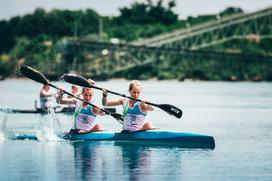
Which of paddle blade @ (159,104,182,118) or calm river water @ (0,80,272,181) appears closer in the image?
calm river water @ (0,80,272,181)

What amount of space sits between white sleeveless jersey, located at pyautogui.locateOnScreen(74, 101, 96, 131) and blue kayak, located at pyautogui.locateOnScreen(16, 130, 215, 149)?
0.93 ft

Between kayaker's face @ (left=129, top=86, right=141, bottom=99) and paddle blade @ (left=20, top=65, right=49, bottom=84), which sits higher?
paddle blade @ (left=20, top=65, right=49, bottom=84)

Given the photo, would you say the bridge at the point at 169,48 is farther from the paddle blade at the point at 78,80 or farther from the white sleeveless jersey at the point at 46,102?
the paddle blade at the point at 78,80

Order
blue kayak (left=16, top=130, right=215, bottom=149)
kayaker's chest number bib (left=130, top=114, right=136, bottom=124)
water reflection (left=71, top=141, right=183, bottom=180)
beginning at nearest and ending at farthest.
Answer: water reflection (left=71, top=141, right=183, bottom=180) < kayaker's chest number bib (left=130, top=114, right=136, bottom=124) < blue kayak (left=16, top=130, right=215, bottom=149)

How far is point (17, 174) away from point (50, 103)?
14658mm

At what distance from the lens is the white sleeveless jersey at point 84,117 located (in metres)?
28.7

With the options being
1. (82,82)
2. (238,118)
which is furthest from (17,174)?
(238,118)

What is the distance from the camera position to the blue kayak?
28281mm

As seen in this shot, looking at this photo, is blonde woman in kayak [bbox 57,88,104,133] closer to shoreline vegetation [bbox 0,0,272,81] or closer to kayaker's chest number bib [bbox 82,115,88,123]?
kayaker's chest number bib [bbox 82,115,88,123]

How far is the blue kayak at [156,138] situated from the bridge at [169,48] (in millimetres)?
117690

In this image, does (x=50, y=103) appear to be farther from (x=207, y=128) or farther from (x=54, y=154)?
(x=54, y=154)

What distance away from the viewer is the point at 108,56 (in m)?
158

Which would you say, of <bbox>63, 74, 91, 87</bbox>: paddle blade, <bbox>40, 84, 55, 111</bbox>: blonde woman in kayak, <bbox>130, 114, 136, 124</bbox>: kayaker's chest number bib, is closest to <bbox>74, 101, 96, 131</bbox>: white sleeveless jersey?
<bbox>63, 74, 91, 87</bbox>: paddle blade

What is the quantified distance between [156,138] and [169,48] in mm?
129170
